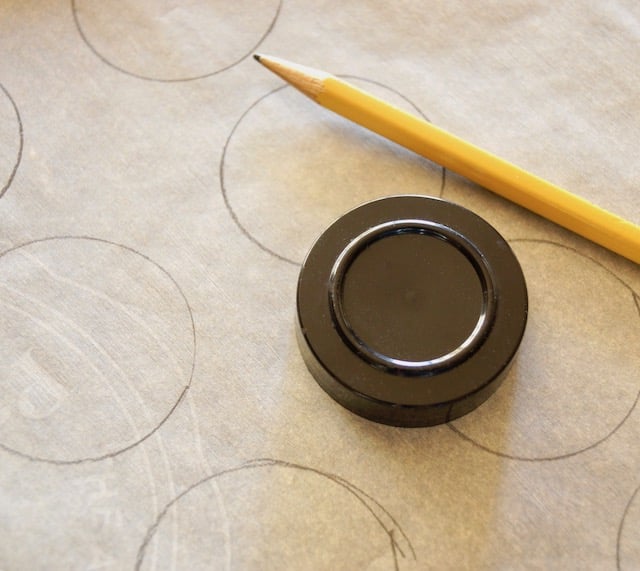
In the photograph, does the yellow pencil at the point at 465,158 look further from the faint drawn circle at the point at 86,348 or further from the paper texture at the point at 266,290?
the faint drawn circle at the point at 86,348

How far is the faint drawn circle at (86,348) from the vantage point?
359 mm

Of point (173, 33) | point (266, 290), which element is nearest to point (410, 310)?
point (266, 290)

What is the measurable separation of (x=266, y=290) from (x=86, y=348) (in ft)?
0.28

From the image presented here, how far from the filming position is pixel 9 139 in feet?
1.32

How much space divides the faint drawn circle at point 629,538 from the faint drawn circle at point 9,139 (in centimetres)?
32

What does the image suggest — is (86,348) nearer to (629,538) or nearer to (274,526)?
(274,526)

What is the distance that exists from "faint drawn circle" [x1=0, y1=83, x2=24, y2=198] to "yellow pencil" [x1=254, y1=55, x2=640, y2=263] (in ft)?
0.41

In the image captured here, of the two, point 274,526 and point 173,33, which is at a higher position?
point 173,33

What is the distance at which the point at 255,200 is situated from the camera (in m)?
0.40

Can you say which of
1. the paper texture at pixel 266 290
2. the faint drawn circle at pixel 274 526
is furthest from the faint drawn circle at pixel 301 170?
the faint drawn circle at pixel 274 526

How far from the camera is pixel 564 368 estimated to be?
0.37 metres

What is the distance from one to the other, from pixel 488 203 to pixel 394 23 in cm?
11

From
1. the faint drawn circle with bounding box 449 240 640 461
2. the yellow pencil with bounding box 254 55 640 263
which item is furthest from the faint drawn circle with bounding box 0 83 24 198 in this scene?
the faint drawn circle with bounding box 449 240 640 461

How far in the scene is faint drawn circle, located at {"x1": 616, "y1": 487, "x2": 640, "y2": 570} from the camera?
35 centimetres
